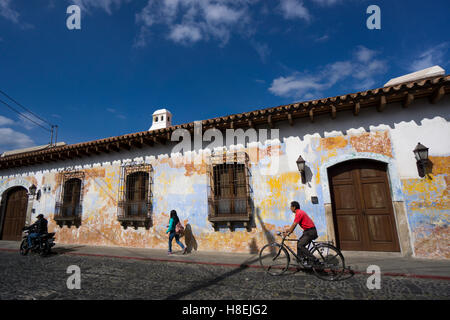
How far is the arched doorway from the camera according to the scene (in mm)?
11281

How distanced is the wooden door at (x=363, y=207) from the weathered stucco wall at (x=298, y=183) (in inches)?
12.5

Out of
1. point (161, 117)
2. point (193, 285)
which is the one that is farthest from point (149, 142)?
point (161, 117)

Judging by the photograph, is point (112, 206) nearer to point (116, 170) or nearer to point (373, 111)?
point (116, 170)

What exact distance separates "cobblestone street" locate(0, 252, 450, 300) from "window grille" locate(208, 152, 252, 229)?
6.16 ft

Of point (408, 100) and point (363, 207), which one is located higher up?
point (408, 100)

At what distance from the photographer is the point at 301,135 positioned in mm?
6859

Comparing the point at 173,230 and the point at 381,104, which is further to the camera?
the point at 173,230

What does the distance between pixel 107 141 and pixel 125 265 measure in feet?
16.4

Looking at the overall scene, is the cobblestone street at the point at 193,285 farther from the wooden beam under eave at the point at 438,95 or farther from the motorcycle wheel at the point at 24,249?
the wooden beam under eave at the point at 438,95

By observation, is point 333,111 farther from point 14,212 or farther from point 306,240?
point 14,212

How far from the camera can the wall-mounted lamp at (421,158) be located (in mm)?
5555

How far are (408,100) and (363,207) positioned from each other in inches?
119

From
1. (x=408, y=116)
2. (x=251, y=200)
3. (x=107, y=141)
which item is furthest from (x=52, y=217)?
(x=408, y=116)

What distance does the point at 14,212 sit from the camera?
37.9ft
